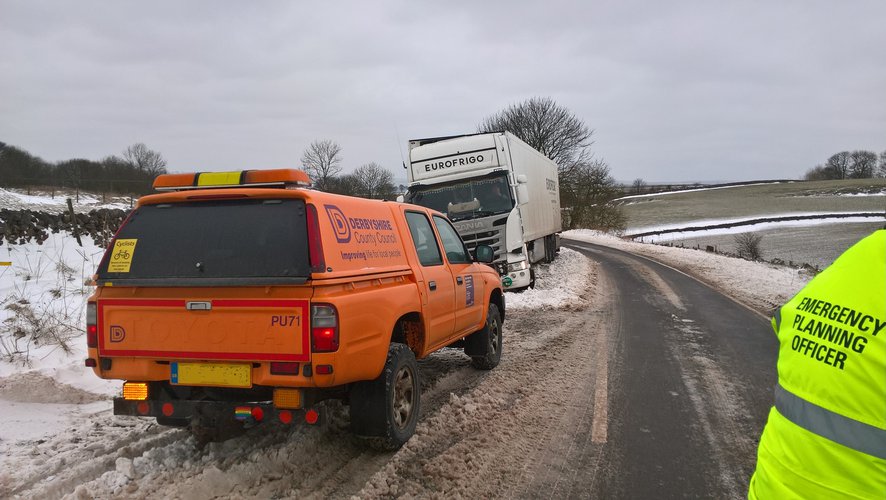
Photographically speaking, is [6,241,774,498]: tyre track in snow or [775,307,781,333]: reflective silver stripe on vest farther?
[6,241,774,498]: tyre track in snow

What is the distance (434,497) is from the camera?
3.49 meters

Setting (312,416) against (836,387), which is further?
(312,416)

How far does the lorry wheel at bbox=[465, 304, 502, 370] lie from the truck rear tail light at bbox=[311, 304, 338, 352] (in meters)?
3.14

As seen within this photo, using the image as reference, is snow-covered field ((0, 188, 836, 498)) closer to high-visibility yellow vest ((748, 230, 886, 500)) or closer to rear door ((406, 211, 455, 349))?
rear door ((406, 211, 455, 349))

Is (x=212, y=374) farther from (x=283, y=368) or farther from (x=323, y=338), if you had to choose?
(x=323, y=338)

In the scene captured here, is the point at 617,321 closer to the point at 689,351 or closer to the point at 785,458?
the point at 689,351

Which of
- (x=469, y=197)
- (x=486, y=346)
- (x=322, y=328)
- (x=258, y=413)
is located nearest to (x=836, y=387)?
(x=322, y=328)

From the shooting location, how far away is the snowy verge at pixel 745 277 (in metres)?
12.3

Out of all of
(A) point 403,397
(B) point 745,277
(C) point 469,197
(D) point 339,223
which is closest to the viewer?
(D) point 339,223

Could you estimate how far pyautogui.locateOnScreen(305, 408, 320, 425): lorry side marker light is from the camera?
3.55m

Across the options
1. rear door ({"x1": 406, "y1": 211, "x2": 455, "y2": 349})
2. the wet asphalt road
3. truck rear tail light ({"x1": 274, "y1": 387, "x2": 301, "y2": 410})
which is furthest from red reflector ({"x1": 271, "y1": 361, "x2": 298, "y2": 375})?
the wet asphalt road

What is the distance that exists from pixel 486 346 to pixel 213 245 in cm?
355

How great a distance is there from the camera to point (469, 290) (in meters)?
5.85

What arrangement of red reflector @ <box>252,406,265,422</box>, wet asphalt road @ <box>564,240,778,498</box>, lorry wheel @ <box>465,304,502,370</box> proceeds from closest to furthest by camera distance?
red reflector @ <box>252,406,265,422</box>
wet asphalt road @ <box>564,240,778,498</box>
lorry wheel @ <box>465,304,502,370</box>
